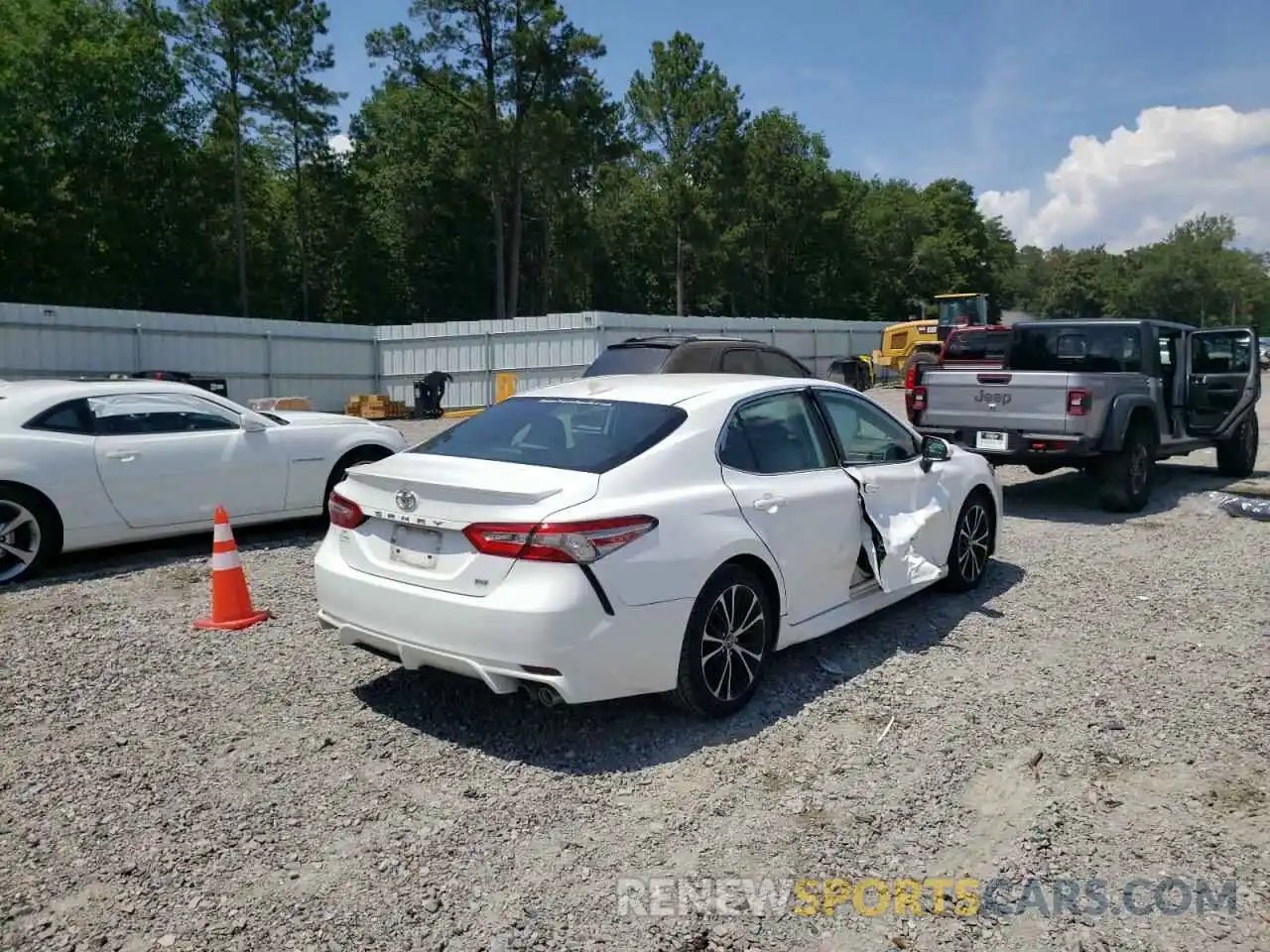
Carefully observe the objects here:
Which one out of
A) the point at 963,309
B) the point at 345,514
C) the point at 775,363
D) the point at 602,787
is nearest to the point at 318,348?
the point at 775,363

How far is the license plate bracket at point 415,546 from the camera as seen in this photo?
4.02 metres

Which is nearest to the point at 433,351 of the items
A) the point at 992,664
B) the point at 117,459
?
the point at 117,459

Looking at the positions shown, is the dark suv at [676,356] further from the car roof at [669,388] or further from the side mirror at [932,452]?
the car roof at [669,388]

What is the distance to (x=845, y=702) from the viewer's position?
4.61 m

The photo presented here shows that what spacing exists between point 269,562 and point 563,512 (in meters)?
4.42

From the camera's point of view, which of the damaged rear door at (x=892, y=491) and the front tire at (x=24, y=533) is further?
the front tire at (x=24, y=533)

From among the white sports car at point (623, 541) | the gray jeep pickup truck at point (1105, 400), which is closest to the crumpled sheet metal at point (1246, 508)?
the gray jeep pickup truck at point (1105, 400)

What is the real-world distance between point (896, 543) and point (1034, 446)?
14.5ft

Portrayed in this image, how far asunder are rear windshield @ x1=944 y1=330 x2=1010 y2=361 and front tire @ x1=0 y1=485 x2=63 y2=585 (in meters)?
16.7

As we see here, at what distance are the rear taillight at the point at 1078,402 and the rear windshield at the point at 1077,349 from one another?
1.47 m

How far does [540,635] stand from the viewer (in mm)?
3658

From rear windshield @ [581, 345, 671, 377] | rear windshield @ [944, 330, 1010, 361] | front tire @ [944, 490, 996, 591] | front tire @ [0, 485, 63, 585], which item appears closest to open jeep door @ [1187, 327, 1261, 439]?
front tire @ [944, 490, 996, 591]

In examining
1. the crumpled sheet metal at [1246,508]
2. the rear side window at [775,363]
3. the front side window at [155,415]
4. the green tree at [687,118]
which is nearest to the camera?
the front side window at [155,415]

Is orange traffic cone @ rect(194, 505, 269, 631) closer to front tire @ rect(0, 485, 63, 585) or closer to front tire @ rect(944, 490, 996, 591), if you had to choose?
front tire @ rect(0, 485, 63, 585)
